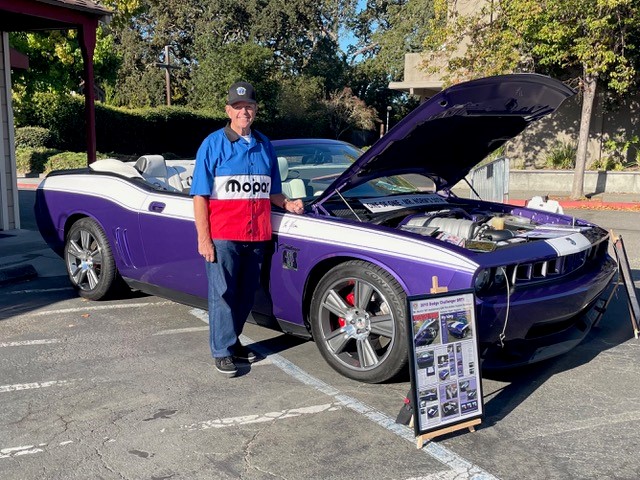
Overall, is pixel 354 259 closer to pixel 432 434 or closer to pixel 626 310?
pixel 432 434

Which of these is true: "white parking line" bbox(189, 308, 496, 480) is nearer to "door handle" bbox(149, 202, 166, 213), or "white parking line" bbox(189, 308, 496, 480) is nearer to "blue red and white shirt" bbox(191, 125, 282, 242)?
"blue red and white shirt" bbox(191, 125, 282, 242)

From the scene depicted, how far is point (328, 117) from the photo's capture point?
1708 inches

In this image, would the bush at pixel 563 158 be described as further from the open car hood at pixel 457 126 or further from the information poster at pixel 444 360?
the information poster at pixel 444 360

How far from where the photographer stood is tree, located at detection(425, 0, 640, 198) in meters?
14.5

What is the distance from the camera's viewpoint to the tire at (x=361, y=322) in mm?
3996

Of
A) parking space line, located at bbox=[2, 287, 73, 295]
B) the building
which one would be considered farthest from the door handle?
the building

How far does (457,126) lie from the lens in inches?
191

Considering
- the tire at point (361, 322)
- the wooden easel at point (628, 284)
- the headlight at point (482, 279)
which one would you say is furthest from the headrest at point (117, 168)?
the wooden easel at point (628, 284)

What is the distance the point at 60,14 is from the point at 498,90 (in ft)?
23.6

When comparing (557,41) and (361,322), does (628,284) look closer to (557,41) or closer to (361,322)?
(361,322)

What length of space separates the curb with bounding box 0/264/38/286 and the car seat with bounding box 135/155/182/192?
214 cm

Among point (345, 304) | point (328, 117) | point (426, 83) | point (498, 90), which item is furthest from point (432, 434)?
point (328, 117)

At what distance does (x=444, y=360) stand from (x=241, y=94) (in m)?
2.11

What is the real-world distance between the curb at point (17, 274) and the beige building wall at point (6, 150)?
9.40 feet
